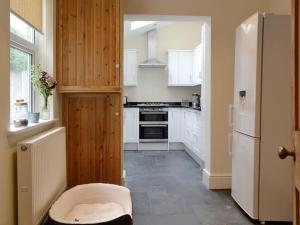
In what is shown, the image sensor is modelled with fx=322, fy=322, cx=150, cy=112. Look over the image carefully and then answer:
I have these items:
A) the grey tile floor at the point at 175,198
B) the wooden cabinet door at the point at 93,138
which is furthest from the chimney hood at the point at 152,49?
the wooden cabinet door at the point at 93,138

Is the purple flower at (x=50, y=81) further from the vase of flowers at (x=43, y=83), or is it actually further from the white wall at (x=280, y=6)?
the white wall at (x=280, y=6)

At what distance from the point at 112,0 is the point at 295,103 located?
253cm

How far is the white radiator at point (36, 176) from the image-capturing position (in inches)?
84.4

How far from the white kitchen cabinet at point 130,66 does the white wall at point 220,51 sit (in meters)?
3.17

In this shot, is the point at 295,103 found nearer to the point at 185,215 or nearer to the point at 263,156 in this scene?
the point at 263,156

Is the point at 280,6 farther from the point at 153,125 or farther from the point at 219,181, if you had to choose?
the point at 153,125

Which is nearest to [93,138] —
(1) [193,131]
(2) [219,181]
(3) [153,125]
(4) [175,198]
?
(4) [175,198]

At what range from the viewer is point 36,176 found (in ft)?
7.40

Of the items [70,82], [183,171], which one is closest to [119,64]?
[70,82]

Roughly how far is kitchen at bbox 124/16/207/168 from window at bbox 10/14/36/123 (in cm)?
340

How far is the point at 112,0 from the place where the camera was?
337 centimetres

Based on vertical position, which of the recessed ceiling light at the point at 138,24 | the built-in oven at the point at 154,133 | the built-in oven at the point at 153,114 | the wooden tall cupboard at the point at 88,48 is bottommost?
the built-in oven at the point at 154,133

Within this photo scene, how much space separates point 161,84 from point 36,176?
5.37 m

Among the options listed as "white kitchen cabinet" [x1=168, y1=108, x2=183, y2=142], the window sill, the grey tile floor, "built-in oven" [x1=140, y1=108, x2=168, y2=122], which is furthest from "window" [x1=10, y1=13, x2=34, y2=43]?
"white kitchen cabinet" [x1=168, y1=108, x2=183, y2=142]
